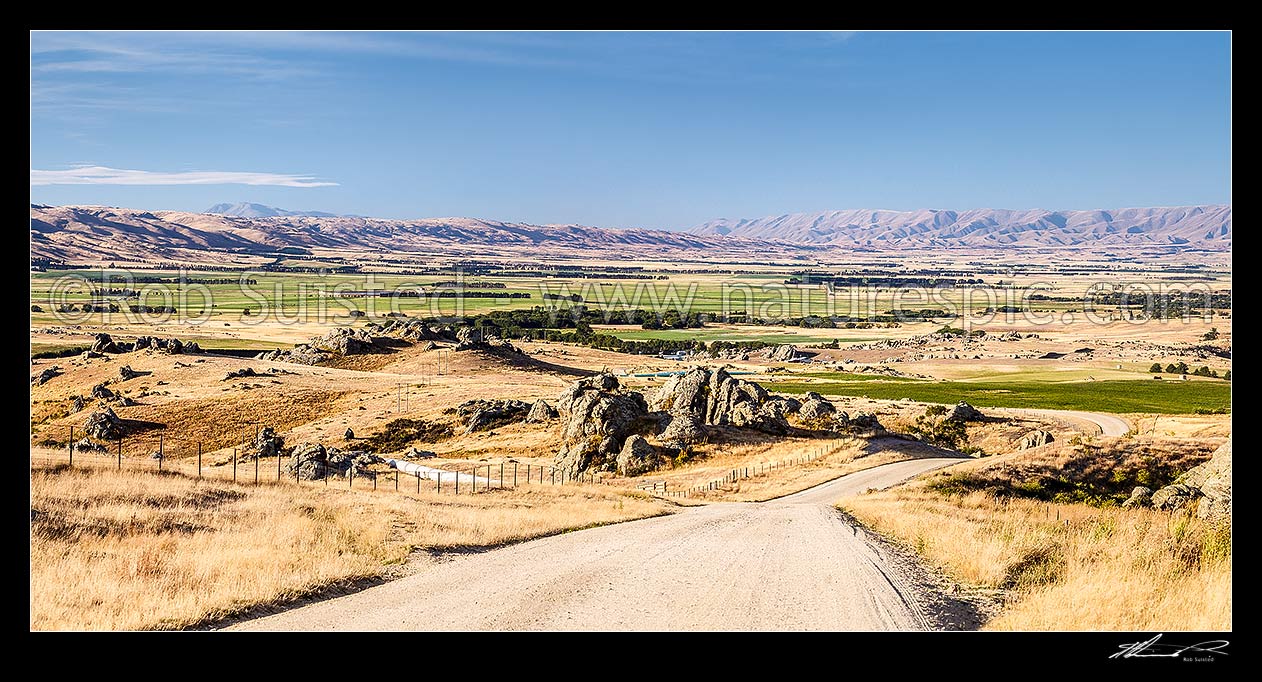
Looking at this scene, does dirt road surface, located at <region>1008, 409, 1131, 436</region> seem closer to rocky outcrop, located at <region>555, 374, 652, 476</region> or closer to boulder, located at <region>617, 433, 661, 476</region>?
rocky outcrop, located at <region>555, 374, 652, 476</region>

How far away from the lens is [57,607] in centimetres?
970

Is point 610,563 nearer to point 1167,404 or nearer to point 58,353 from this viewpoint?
point 1167,404

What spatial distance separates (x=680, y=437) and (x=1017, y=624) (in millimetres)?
37451

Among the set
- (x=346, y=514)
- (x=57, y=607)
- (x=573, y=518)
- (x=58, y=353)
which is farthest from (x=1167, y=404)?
(x=58, y=353)

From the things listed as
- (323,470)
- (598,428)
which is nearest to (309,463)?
(323,470)

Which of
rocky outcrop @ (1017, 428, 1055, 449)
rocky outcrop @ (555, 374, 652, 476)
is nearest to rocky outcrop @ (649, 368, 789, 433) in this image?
rocky outcrop @ (555, 374, 652, 476)

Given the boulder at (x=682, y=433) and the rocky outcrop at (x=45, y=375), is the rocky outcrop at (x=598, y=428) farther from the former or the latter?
the rocky outcrop at (x=45, y=375)

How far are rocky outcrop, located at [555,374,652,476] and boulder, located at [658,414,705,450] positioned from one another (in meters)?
1.91

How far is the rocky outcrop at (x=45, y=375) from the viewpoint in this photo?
73.9 meters

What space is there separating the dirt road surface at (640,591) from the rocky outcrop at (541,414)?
132 feet

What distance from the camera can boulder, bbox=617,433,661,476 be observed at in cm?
4488

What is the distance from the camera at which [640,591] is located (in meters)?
11.7
